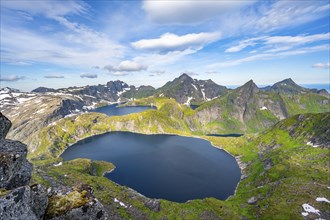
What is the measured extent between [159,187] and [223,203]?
63.7 meters

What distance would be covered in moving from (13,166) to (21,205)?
5289 millimetres

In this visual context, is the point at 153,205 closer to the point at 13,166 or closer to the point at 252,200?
the point at 252,200

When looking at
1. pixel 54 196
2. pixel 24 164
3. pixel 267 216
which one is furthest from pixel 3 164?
pixel 267 216

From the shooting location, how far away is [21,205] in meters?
17.5

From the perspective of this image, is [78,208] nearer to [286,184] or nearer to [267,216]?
[267,216]

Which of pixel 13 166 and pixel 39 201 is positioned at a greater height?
pixel 13 166

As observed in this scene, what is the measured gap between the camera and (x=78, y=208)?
21734 millimetres

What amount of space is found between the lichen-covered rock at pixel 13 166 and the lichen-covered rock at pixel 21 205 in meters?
2.66

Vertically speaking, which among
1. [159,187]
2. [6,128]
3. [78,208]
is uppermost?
[6,128]

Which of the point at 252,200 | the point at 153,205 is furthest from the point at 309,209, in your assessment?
the point at 153,205

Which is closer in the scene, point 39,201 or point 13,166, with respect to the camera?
point 39,201

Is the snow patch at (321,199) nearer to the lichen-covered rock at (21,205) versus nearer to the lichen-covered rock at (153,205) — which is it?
the lichen-covered rock at (153,205)

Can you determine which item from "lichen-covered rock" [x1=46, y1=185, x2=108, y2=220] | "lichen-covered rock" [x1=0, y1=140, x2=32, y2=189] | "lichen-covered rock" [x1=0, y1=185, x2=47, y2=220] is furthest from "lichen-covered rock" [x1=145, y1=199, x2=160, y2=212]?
"lichen-covered rock" [x1=0, y1=185, x2=47, y2=220]

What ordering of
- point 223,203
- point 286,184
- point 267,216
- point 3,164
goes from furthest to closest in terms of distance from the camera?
1. point 286,184
2. point 223,203
3. point 267,216
4. point 3,164
